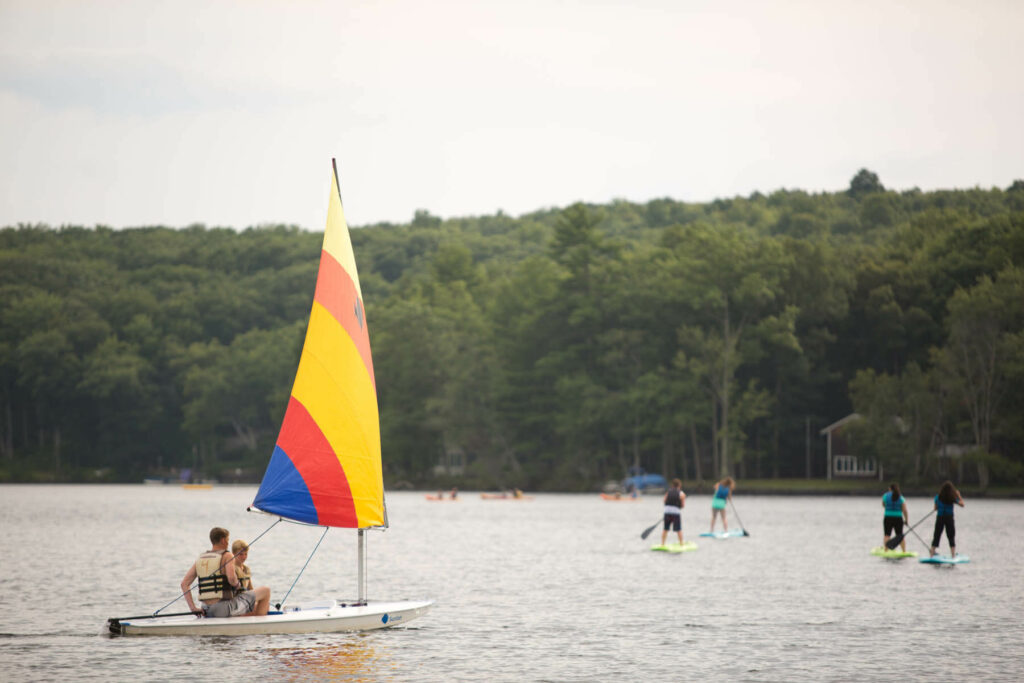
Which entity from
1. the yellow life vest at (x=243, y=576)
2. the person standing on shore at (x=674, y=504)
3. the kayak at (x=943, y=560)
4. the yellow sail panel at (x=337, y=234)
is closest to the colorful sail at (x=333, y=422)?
the yellow sail panel at (x=337, y=234)

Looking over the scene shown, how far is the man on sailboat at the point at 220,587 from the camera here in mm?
19562

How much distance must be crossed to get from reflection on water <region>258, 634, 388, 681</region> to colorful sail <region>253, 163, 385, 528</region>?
1886 mm

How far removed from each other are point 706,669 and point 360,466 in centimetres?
612

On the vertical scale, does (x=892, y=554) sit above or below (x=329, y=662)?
above

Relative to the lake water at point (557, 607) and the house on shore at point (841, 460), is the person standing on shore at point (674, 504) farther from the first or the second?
the house on shore at point (841, 460)

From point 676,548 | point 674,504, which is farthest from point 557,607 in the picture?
point 676,548

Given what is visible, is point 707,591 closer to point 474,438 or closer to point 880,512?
point 880,512

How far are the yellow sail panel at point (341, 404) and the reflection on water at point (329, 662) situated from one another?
1.95 m

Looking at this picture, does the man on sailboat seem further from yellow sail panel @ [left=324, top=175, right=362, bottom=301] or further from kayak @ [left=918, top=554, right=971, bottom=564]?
kayak @ [left=918, top=554, right=971, bottom=564]

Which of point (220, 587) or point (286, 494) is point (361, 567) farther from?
point (220, 587)

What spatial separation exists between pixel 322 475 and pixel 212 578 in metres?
2.27

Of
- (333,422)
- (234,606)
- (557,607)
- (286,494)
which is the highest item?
(333,422)

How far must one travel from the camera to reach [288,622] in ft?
66.6

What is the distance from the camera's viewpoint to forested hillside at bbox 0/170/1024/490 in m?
92.7
